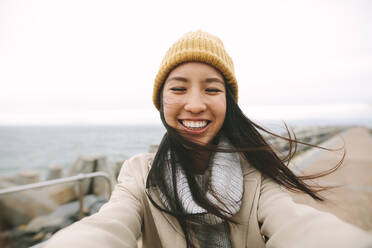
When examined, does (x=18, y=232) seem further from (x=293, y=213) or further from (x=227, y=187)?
(x=293, y=213)

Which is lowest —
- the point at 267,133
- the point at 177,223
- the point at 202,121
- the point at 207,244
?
the point at 207,244

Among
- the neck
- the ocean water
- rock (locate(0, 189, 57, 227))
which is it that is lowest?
the ocean water

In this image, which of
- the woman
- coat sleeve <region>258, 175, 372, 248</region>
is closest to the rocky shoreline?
the woman

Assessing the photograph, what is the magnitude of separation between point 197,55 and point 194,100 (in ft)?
1.21

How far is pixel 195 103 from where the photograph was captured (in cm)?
125

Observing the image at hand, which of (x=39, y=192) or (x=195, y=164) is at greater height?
(x=195, y=164)

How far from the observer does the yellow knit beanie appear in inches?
53.9

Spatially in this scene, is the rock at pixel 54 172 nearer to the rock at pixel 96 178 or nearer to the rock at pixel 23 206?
the rock at pixel 96 178

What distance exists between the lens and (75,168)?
7.52m

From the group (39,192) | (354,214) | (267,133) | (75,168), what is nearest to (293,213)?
(267,133)

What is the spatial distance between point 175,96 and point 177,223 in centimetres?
85

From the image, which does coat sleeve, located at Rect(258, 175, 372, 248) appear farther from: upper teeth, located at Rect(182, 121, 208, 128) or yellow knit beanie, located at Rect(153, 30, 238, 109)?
yellow knit beanie, located at Rect(153, 30, 238, 109)

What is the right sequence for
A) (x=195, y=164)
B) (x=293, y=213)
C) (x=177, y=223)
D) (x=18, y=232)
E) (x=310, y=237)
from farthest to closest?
1. (x=18, y=232)
2. (x=195, y=164)
3. (x=177, y=223)
4. (x=293, y=213)
5. (x=310, y=237)

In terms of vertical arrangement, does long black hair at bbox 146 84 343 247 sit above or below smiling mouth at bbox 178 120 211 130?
below
